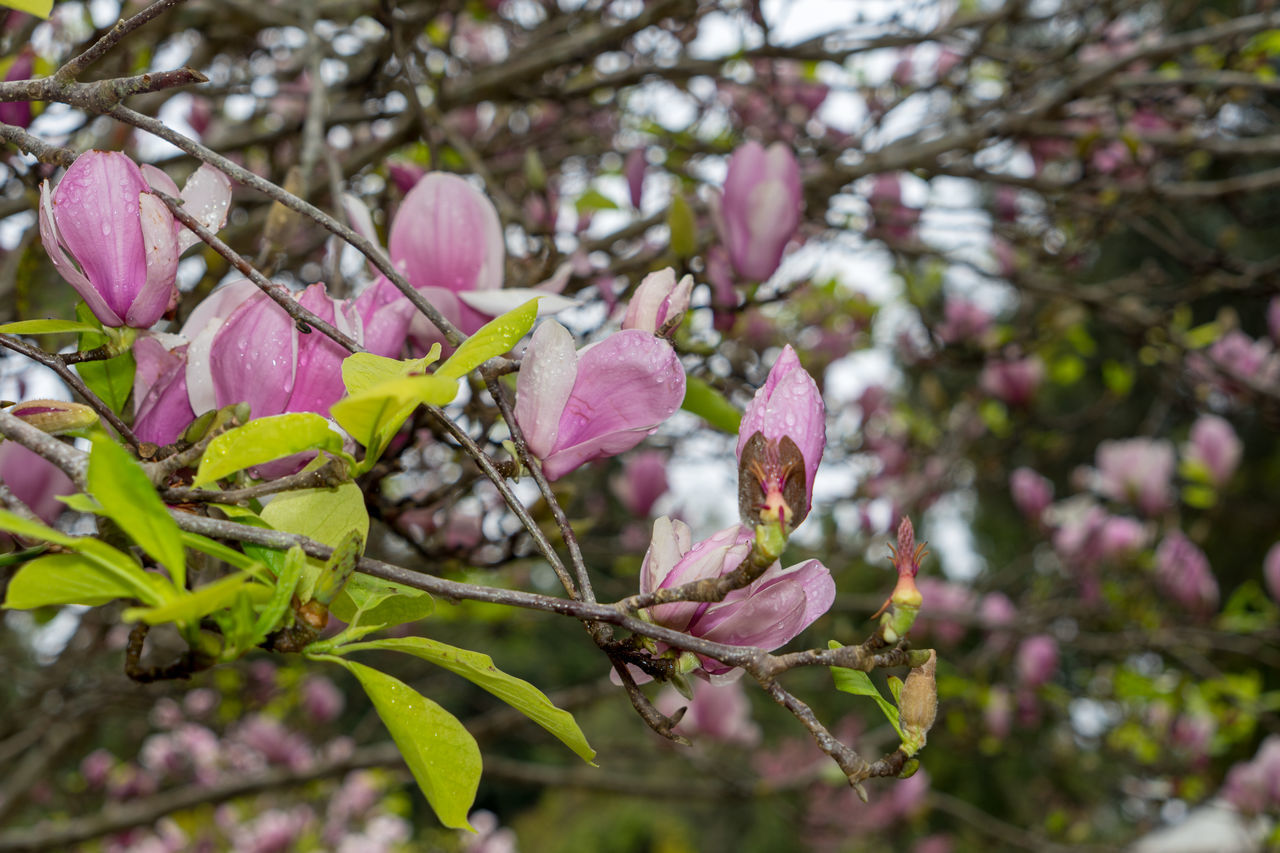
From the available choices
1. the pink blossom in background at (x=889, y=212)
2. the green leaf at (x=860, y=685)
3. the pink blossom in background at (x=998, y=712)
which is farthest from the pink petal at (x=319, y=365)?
the pink blossom in background at (x=998, y=712)

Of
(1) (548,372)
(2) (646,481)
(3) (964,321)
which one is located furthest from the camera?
(3) (964,321)

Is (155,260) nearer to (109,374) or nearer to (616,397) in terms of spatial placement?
(109,374)

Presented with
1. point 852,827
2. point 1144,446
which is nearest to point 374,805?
point 852,827

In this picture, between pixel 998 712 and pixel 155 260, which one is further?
pixel 998 712

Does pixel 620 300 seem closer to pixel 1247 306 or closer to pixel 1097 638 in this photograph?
pixel 1097 638

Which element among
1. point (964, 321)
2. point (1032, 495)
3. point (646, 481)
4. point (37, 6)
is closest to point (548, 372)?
point (37, 6)

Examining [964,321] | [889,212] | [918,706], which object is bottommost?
[964,321]

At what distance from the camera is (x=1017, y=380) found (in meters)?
3.26

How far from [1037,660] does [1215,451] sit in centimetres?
99

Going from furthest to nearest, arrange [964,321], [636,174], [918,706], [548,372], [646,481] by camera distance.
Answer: [964,321] → [646,481] → [636,174] → [548,372] → [918,706]

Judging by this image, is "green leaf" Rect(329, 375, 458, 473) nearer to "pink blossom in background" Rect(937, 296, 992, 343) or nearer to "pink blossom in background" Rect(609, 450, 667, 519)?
"pink blossom in background" Rect(609, 450, 667, 519)

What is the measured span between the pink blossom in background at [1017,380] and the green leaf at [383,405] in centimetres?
295

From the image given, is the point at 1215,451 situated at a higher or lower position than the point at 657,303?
lower

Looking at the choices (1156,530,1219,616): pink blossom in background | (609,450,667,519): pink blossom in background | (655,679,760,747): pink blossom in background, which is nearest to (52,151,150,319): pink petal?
(609,450,667,519): pink blossom in background
